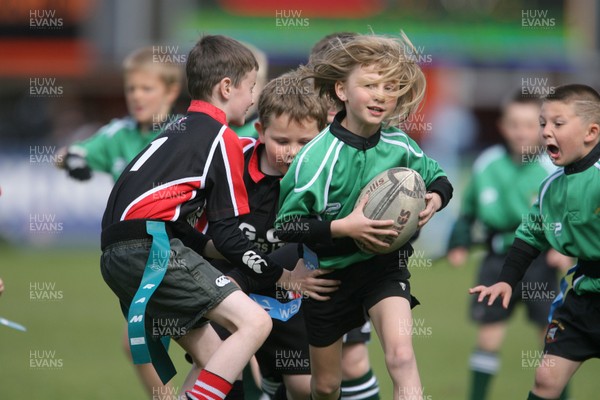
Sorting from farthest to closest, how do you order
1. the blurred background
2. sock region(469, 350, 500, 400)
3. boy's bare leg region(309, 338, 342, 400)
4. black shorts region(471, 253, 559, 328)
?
the blurred background → black shorts region(471, 253, 559, 328) → sock region(469, 350, 500, 400) → boy's bare leg region(309, 338, 342, 400)

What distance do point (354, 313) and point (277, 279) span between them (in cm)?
44

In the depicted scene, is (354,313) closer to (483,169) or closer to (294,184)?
(294,184)

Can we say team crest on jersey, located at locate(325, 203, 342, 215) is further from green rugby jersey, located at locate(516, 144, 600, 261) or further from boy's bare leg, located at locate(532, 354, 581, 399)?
boy's bare leg, located at locate(532, 354, 581, 399)

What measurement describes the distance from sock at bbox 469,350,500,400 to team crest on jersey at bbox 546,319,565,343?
Result: 5.81 feet

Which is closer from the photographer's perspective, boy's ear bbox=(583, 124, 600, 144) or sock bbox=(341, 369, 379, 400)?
boy's ear bbox=(583, 124, 600, 144)

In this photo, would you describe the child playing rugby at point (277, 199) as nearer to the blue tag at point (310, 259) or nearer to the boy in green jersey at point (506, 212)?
the blue tag at point (310, 259)

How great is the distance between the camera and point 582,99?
16.5 ft

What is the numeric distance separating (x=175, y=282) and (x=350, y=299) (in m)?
0.93

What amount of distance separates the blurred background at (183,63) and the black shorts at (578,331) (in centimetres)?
1016

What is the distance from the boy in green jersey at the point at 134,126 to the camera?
6.82 m

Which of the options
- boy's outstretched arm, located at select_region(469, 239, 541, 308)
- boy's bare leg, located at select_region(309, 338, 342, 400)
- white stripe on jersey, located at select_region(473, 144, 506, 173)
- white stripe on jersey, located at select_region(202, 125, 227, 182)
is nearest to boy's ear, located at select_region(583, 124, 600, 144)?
boy's outstretched arm, located at select_region(469, 239, 541, 308)

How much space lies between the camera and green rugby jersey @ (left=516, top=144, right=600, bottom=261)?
4.89 meters

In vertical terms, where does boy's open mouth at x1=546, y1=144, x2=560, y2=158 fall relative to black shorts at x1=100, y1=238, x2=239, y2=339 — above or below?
above

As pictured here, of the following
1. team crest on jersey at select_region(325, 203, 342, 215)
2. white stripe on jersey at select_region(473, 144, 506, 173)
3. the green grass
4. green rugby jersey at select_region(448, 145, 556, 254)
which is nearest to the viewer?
team crest on jersey at select_region(325, 203, 342, 215)
